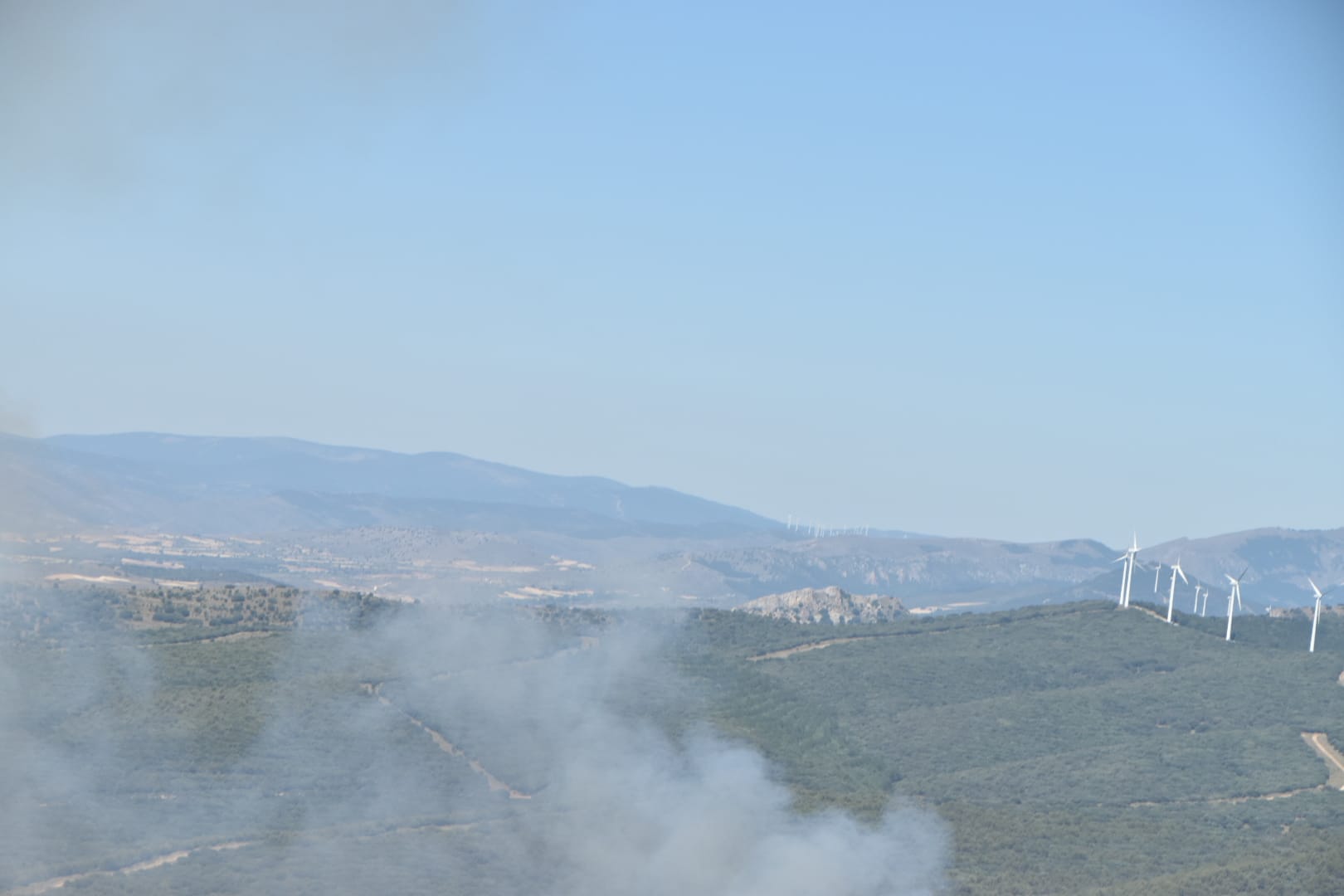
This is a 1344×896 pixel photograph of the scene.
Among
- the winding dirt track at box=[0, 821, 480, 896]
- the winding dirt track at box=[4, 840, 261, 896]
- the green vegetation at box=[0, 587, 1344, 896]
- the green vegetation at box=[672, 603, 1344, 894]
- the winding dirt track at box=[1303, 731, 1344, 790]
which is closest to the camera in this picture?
the winding dirt track at box=[4, 840, 261, 896]

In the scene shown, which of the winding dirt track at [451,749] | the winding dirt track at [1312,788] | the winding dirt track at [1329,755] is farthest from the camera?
the winding dirt track at [1329,755]

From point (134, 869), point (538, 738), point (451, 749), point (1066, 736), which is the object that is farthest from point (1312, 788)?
point (134, 869)

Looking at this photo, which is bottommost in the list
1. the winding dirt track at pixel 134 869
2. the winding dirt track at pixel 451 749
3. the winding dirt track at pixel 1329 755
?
the winding dirt track at pixel 134 869

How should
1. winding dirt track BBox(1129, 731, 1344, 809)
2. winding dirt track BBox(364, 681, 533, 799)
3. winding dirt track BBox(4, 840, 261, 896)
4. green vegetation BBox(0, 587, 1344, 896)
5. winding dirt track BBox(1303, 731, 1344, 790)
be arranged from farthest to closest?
winding dirt track BBox(1303, 731, 1344, 790)
winding dirt track BBox(1129, 731, 1344, 809)
winding dirt track BBox(364, 681, 533, 799)
green vegetation BBox(0, 587, 1344, 896)
winding dirt track BBox(4, 840, 261, 896)

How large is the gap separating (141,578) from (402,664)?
275ft

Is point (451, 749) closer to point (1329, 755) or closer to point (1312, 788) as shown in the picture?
point (1312, 788)

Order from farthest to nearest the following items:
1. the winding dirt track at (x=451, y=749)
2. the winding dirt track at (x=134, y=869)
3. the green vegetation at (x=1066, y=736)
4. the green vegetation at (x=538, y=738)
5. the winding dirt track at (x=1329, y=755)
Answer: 1. the winding dirt track at (x=1329, y=755)
2. the winding dirt track at (x=451, y=749)
3. the green vegetation at (x=1066, y=736)
4. the green vegetation at (x=538, y=738)
5. the winding dirt track at (x=134, y=869)

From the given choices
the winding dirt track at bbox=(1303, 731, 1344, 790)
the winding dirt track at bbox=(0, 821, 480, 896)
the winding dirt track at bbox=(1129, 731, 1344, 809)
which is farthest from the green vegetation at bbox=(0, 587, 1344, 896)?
the winding dirt track at bbox=(1303, 731, 1344, 790)

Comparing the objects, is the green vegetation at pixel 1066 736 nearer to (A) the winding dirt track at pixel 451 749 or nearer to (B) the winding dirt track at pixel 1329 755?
(B) the winding dirt track at pixel 1329 755

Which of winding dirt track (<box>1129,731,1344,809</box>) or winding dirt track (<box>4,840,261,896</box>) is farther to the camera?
winding dirt track (<box>1129,731,1344,809</box>)

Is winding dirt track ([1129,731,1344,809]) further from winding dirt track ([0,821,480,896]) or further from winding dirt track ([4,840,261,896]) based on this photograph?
winding dirt track ([4,840,261,896])

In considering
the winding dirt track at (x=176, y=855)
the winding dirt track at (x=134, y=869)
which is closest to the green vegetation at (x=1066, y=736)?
the winding dirt track at (x=176, y=855)

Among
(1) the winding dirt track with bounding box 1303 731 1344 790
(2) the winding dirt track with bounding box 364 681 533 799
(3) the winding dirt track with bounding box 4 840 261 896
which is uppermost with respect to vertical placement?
(1) the winding dirt track with bounding box 1303 731 1344 790

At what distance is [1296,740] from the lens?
122 metres
